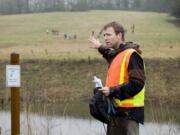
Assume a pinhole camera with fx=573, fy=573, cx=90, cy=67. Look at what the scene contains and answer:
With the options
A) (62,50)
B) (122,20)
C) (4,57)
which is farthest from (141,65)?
(122,20)

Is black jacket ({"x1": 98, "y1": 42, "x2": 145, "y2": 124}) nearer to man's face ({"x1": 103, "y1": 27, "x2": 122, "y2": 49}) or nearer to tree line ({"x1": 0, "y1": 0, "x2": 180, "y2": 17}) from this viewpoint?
man's face ({"x1": 103, "y1": 27, "x2": 122, "y2": 49})

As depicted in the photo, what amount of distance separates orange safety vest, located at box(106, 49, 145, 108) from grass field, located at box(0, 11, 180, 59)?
25.9 meters

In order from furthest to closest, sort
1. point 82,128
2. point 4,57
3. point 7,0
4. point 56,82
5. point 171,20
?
point 7,0 < point 171,20 < point 4,57 < point 56,82 < point 82,128

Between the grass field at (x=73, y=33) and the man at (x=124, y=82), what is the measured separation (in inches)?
1016

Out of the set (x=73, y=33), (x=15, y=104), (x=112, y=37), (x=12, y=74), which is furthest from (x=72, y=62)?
(x=112, y=37)

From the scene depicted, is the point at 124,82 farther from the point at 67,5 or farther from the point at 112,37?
the point at 67,5

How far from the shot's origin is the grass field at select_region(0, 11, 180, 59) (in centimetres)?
3497

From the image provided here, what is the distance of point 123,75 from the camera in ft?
20.4

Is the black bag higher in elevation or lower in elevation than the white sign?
lower

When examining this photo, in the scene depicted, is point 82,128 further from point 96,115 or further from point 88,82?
point 88,82

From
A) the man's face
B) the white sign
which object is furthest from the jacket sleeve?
the white sign

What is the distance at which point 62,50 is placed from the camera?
36719mm

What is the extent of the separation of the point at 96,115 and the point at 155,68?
2395 centimetres

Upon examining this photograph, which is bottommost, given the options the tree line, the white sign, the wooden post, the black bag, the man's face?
the tree line
